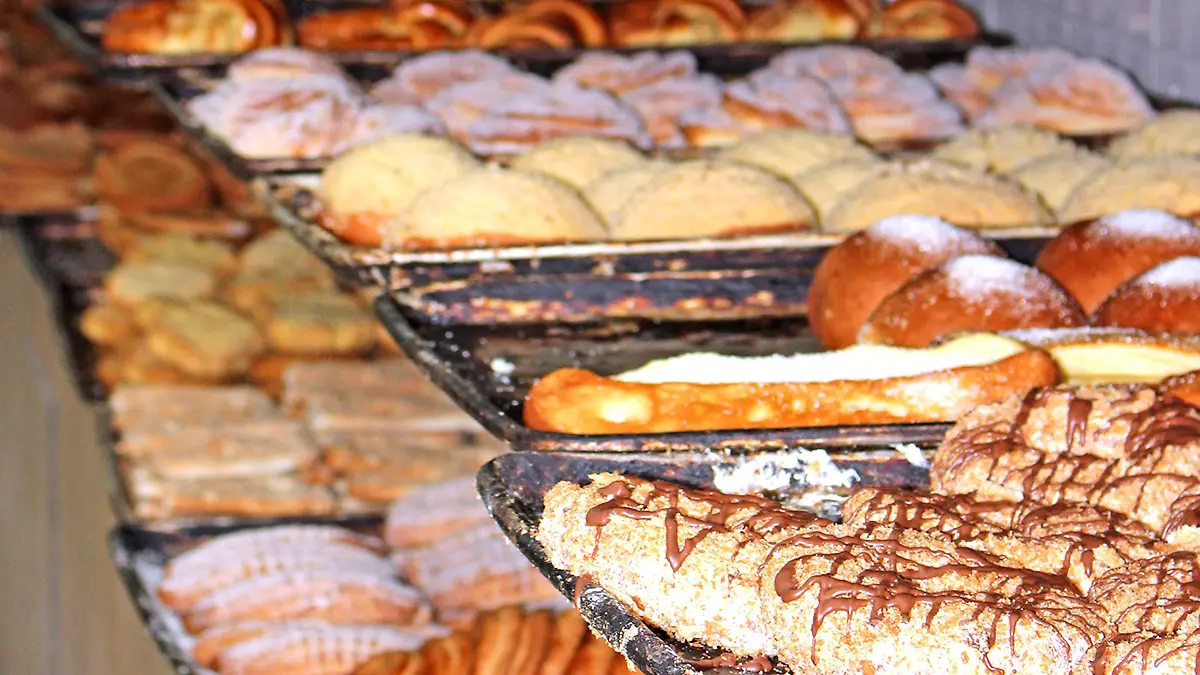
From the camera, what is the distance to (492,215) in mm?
2158

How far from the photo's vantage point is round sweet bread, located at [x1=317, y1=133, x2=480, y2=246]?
231 centimetres

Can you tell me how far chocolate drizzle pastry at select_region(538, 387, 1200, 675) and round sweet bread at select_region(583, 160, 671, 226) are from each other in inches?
42.2

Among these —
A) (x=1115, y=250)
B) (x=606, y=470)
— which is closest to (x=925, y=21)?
(x=1115, y=250)

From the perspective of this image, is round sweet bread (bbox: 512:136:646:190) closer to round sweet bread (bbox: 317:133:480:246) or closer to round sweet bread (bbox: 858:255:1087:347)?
round sweet bread (bbox: 317:133:480:246)

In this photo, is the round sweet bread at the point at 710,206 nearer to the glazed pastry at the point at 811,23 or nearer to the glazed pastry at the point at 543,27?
the glazed pastry at the point at 543,27

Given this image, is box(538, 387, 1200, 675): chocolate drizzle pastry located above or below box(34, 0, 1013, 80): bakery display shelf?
above

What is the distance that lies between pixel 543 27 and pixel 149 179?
135 cm

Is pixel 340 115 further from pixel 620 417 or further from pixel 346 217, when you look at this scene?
pixel 620 417

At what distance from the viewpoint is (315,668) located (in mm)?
2295

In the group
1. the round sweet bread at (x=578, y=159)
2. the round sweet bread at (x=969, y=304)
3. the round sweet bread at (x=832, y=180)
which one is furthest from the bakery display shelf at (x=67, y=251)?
the round sweet bread at (x=969, y=304)

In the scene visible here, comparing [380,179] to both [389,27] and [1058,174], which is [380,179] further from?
[389,27]

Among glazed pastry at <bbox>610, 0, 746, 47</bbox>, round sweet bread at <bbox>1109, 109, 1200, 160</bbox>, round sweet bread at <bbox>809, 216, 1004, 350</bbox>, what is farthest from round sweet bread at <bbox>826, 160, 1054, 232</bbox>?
glazed pastry at <bbox>610, 0, 746, 47</bbox>

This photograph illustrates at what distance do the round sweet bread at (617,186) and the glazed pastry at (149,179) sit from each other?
227cm

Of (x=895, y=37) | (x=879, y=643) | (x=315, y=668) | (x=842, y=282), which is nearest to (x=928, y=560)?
(x=879, y=643)
